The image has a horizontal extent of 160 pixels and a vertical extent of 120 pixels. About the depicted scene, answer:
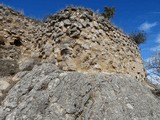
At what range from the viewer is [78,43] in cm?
732

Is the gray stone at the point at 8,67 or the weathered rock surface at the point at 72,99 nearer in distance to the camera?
the weathered rock surface at the point at 72,99

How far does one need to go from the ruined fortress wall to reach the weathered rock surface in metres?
0.50

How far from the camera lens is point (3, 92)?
632 cm

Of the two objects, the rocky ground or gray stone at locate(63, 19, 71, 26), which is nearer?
the rocky ground

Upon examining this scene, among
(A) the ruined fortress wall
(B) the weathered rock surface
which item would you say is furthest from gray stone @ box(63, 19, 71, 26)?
(B) the weathered rock surface

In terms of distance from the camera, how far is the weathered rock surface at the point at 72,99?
5.58m

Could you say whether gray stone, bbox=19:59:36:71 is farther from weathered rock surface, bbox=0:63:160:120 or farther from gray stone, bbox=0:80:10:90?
gray stone, bbox=0:80:10:90

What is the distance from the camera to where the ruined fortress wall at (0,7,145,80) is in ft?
23.6

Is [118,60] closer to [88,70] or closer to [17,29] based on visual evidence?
[88,70]

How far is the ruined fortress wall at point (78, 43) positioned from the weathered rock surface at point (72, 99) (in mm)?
496

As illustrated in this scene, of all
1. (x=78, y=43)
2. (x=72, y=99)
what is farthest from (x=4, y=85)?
(x=78, y=43)

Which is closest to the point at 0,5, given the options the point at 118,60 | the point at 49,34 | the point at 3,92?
the point at 49,34

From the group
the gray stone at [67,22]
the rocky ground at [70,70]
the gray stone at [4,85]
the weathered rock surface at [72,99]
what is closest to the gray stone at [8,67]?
A: the rocky ground at [70,70]

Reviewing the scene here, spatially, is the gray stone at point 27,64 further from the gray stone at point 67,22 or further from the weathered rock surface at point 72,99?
Result: the gray stone at point 67,22
